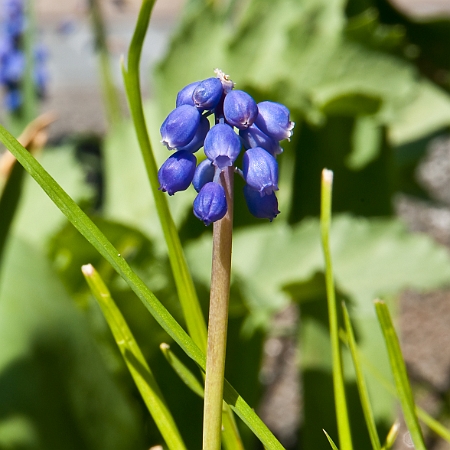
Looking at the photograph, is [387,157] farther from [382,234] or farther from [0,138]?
[0,138]

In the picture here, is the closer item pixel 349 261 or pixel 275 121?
pixel 275 121

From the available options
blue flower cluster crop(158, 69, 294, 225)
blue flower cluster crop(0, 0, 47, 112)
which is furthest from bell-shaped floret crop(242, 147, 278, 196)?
blue flower cluster crop(0, 0, 47, 112)

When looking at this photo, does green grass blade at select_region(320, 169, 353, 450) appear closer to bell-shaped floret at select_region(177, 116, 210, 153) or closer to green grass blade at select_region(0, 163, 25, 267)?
bell-shaped floret at select_region(177, 116, 210, 153)

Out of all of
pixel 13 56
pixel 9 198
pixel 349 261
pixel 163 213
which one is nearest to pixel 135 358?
pixel 163 213

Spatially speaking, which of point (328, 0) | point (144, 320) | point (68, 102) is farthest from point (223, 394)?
point (68, 102)

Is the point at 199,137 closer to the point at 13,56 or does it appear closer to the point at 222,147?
the point at 222,147
